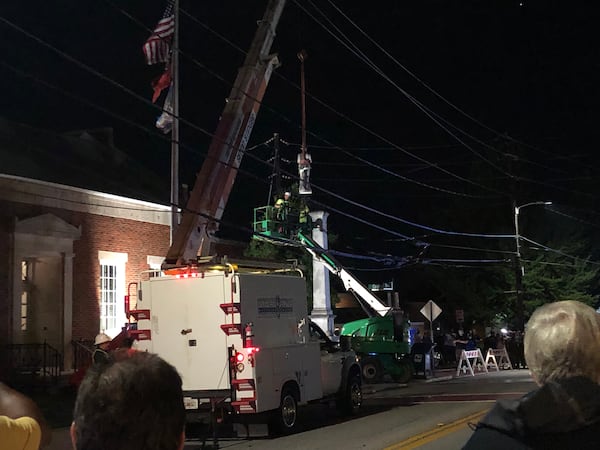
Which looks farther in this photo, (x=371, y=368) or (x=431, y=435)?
(x=371, y=368)

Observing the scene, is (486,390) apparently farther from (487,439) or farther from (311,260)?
(487,439)

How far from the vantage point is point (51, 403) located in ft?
56.0

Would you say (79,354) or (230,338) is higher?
(230,338)

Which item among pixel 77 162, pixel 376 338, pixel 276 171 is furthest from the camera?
pixel 276 171

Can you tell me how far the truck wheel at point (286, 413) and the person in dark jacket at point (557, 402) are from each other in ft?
35.1

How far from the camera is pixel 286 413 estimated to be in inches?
512

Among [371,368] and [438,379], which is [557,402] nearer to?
[371,368]

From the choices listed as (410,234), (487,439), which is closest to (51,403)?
(487,439)

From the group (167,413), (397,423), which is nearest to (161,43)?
(397,423)

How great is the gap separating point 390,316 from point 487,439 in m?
23.5

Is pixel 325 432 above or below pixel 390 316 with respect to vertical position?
below

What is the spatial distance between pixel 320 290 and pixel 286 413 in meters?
14.4

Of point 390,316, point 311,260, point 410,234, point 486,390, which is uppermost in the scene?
point 410,234

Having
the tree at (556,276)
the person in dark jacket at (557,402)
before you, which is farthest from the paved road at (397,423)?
the tree at (556,276)
